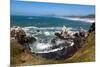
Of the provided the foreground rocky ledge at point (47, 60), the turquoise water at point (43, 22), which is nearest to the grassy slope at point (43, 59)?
the foreground rocky ledge at point (47, 60)

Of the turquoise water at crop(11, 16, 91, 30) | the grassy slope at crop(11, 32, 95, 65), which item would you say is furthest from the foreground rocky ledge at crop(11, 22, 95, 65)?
the turquoise water at crop(11, 16, 91, 30)

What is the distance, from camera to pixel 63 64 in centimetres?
180

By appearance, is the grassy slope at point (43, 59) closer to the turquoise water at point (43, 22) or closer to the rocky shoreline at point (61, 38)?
the rocky shoreline at point (61, 38)

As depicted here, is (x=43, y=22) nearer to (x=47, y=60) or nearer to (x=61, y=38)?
(x=61, y=38)

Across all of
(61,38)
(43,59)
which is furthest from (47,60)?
(61,38)

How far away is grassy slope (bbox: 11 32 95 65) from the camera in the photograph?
5.43 ft

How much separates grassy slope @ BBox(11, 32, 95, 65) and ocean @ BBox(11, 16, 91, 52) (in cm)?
9

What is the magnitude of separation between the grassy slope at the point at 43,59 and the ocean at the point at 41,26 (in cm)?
9

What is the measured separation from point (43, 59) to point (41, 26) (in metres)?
0.29

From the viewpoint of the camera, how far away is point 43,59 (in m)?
1.74

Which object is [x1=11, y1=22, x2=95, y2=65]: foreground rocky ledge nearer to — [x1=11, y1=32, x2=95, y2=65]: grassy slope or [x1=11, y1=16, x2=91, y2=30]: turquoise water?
[x1=11, y1=32, x2=95, y2=65]: grassy slope
